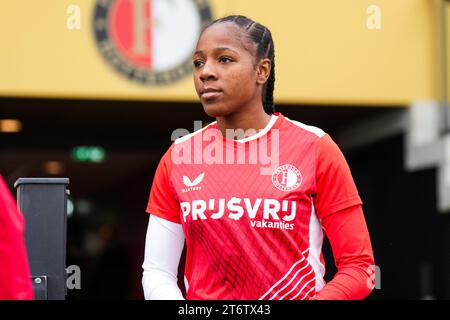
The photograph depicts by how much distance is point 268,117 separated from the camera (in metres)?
3.53

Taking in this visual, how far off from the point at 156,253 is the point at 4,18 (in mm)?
7317

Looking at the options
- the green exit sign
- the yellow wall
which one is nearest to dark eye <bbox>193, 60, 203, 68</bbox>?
the yellow wall

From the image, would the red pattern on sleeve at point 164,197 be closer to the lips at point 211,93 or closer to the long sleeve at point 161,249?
the long sleeve at point 161,249

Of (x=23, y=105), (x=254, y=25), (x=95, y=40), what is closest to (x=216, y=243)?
(x=254, y=25)

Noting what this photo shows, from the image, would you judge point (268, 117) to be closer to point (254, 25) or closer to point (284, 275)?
point (254, 25)

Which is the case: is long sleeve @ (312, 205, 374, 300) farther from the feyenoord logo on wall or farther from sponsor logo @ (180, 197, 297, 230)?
the feyenoord logo on wall

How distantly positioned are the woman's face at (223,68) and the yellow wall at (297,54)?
7.10 metres

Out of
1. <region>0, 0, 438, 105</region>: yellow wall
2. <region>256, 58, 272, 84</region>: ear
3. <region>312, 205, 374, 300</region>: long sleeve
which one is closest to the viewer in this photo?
<region>312, 205, 374, 300</region>: long sleeve

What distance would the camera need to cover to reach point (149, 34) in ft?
34.3

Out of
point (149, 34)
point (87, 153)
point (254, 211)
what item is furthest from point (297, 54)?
point (254, 211)

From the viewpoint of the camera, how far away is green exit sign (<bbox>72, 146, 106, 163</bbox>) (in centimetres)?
1438

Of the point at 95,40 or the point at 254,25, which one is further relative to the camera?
the point at 95,40

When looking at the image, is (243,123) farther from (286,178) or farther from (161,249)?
(161,249)

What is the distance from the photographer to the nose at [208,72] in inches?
130
